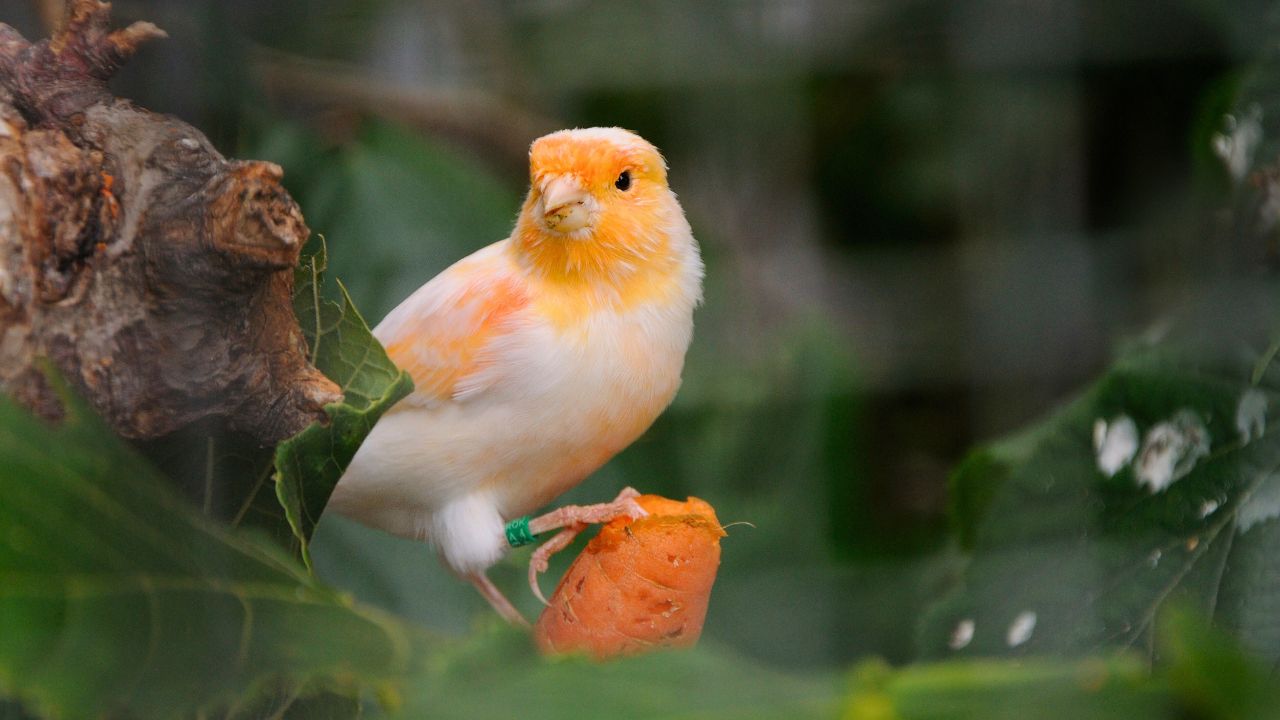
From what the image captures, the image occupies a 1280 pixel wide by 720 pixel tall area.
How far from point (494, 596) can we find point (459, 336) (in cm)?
11

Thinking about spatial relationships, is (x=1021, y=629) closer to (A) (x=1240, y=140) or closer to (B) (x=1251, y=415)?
(B) (x=1251, y=415)

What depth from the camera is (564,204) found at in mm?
404

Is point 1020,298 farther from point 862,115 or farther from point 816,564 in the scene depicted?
point 816,564

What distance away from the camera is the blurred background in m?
0.51

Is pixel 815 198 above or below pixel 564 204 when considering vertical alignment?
below

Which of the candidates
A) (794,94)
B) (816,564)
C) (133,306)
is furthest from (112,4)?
(794,94)

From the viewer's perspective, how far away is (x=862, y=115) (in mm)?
873

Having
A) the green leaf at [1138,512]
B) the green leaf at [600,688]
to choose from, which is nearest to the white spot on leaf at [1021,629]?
the green leaf at [1138,512]

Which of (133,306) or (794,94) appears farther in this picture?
(794,94)

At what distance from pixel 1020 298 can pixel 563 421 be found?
506mm

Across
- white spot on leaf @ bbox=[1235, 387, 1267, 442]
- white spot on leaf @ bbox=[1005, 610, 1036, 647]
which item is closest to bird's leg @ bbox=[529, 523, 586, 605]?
white spot on leaf @ bbox=[1005, 610, 1036, 647]

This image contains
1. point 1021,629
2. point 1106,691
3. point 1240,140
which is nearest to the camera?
point 1106,691

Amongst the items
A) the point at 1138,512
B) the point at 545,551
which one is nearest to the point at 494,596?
the point at 545,551

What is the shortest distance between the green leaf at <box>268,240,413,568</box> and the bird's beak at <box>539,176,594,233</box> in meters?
0.08
